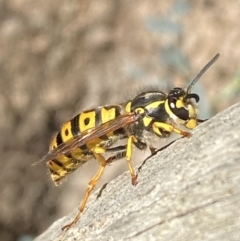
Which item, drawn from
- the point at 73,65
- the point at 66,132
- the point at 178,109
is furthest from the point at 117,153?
the point at 73,65

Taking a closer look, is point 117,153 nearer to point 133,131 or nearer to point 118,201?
point 133,131

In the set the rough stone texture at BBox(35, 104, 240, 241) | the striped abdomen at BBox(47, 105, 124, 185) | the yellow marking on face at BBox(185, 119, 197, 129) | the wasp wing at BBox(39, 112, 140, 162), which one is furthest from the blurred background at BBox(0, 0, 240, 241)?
the rough stone texture at BBox(35, 104, 240, 241)

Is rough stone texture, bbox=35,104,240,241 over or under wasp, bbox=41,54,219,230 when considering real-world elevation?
under

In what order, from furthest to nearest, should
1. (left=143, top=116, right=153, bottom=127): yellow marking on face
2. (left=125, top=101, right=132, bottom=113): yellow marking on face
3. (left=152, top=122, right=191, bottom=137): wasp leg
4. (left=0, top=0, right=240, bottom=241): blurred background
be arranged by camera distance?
(left=0, top=0, right=240, bottom=241): blurred background
(left=125, top=101, right=132, bottom=113): yellow marking on face
(left=143, top=116, right=153, bottom=127): yellow marking on face
(left=152, top=122, right=191, bottom=137): wasp leg

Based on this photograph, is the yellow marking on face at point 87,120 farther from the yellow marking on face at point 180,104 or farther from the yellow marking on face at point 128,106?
the yellow marking on face at point 180,104

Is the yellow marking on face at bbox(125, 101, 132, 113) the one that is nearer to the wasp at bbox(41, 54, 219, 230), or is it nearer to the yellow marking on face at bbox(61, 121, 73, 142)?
the wasp at bbox(41, 54, 219, 230)

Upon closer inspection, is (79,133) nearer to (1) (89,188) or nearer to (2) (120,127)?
(2) (120,127)

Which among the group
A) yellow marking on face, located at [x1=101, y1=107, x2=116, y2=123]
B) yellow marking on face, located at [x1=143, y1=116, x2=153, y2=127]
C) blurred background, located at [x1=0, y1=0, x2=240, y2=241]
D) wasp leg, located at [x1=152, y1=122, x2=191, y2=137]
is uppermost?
blurred background, located at [x1=0, y1=0, x2=240, y2=241]
